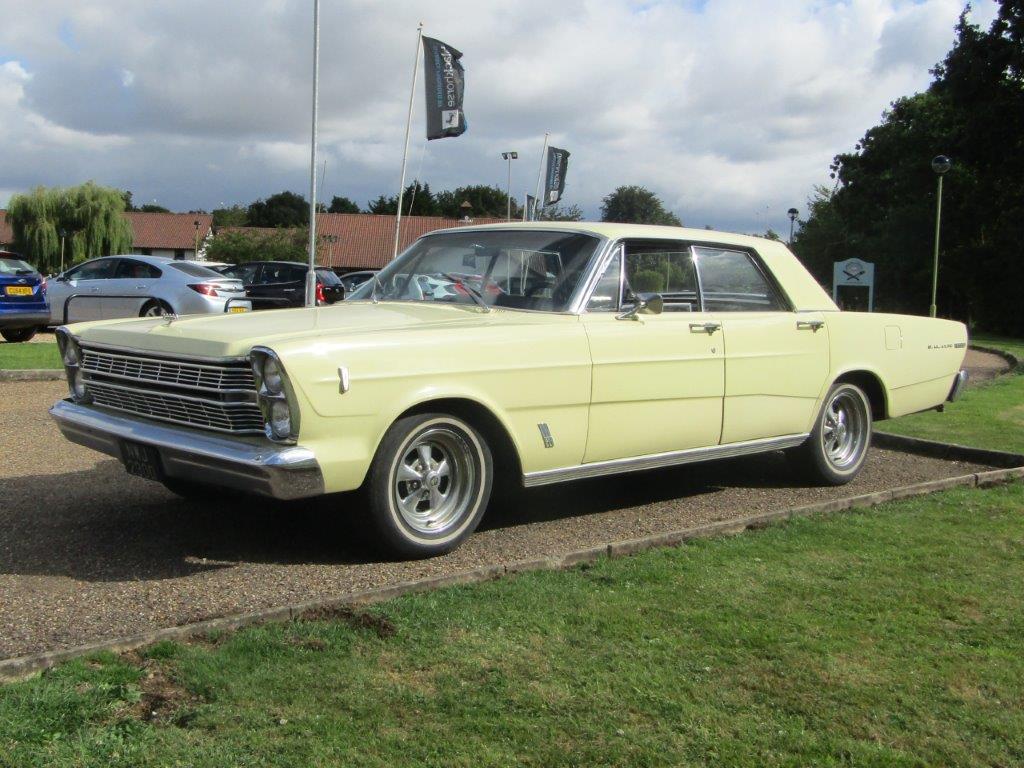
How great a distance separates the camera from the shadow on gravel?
486 centimetres

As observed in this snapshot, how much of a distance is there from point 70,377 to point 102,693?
294 centimetres

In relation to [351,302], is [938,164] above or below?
above

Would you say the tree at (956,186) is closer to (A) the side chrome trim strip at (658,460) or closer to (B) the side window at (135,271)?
(B) the side window at (135,271)

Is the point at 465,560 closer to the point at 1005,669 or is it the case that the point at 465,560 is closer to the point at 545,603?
the point at 545,603

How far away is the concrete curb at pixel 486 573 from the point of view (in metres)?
3.53

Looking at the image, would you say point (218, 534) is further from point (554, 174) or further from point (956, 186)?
point (956, 186)

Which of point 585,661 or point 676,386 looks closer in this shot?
point 585,661

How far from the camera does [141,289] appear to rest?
17672 mm

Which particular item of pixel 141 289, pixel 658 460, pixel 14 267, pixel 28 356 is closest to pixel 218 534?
pixel 658 460

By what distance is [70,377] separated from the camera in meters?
5.78

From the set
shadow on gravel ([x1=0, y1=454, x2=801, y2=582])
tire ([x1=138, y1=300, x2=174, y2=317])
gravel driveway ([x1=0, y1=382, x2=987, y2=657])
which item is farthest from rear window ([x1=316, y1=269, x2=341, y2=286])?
shadow on gravel ([x1=0, y1=454, x2=801, y2=582])

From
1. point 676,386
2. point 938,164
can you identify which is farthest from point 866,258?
point 676,386

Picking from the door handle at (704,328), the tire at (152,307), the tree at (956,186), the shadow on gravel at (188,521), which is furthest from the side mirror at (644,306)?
the tree at (956,186)

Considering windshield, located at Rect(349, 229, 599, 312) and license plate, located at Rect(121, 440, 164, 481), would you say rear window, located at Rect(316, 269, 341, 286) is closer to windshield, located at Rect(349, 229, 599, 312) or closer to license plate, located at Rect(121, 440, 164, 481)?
windshield, located at Rect(349, 229, 599, 312)
